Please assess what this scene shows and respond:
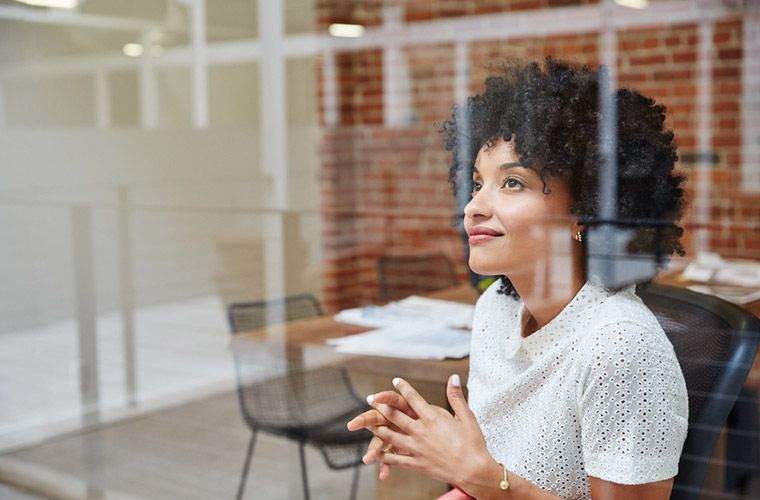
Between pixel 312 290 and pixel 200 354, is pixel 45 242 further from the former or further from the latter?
pixel 312 290

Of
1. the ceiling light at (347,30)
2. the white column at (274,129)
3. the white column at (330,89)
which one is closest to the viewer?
the white column at (274,129)

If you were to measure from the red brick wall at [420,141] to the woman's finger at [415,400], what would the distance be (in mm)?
981

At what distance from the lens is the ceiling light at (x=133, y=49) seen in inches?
98.8

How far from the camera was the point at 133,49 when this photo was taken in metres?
2.52

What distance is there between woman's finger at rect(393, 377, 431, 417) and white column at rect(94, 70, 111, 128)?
→ 56.0 inches

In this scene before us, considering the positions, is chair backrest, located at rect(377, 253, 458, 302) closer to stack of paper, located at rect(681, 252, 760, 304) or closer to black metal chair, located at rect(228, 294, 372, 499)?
black metal chair, located at rect(228, 294, 372, 499)

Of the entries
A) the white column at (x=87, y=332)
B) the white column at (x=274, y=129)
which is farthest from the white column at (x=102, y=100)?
the white column at (x=274, y=129)

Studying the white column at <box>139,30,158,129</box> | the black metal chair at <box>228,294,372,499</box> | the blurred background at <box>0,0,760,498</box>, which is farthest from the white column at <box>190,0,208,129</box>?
the black metal chair at <box>228,294,372,499</box>

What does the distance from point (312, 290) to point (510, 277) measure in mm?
1365

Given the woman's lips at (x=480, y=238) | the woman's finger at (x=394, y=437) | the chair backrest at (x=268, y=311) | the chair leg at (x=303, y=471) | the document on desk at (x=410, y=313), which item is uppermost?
the woman's lips at (x=480, y=238)

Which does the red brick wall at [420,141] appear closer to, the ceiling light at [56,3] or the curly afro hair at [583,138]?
the ceiling light at [56,3]

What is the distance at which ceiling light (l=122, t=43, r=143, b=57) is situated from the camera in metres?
2.51

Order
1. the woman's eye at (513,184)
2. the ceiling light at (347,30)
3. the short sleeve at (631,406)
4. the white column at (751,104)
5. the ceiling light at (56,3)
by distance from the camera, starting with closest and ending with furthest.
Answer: the short sleeve at (631,406) → the woman's eye at (513,184) → the ceiling light at (56,3) → the white column at (751,104) → the ceiling light at (347,30)

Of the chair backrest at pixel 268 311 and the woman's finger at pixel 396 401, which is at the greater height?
the woman's finger at pixel 396 401
